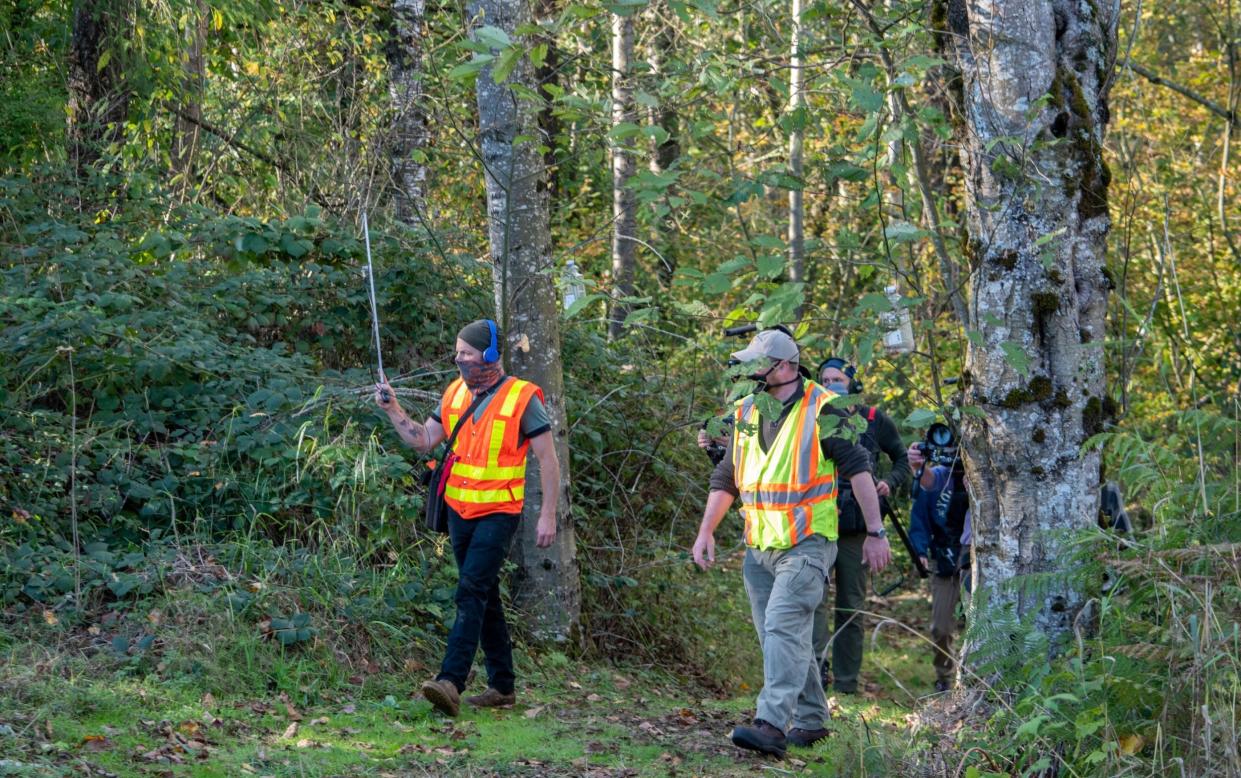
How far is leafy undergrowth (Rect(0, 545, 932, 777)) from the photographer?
20.1 ft

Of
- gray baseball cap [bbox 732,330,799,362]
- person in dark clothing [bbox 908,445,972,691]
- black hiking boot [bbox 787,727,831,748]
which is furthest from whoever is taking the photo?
person in dark clothing [bbox 908,445,972,691]

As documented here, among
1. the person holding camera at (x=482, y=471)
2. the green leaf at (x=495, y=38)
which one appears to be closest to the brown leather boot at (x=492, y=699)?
the person holding camera at (x=482, y=471)

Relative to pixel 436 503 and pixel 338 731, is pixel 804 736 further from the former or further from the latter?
pixel 338 731

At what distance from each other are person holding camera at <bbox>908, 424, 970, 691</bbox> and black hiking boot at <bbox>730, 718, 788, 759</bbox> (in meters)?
3.20

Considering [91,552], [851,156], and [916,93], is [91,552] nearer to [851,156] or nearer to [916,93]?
[851,156]

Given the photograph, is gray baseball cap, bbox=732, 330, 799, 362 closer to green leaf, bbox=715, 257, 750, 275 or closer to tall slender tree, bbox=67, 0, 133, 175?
green leaf, bbox=715, 257, 750, 275

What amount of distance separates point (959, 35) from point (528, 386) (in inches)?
114

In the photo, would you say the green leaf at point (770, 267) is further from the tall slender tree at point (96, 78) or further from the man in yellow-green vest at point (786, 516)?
the tall slender tree at point (96, 78)

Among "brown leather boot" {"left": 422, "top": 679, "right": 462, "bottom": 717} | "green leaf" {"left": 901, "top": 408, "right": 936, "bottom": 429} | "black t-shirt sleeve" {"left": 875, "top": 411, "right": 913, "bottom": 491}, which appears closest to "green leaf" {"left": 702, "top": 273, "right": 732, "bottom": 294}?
"green leaf" {"left": 901, "top": 408, "right": 936, "bottom": 429}

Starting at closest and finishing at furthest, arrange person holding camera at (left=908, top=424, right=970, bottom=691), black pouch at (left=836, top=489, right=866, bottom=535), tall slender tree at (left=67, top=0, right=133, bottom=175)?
1. black pouch at (left=836, top=489, right=866, bottom=535)
2. person holding camera at (left=908, top=424, right=970, bottom=691)
3. tall slender tree at (left=67, top=0, right=133, bottom=175)

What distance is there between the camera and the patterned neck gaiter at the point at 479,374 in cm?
762

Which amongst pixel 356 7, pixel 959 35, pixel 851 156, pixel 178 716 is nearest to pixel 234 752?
pixel 178 716

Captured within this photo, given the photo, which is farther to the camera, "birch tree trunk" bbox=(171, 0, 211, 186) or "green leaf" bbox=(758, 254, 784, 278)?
"birch tree trunk" bbox=(171, 0, 211, 186)

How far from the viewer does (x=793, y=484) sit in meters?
7.25
